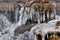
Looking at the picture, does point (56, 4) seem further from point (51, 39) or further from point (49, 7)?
point (51, 39)

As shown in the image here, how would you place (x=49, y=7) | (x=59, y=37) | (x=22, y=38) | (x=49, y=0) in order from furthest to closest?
1. (x=49, y=0)
2. (x=49, y=7)
3. (x=22, y=38)
4. (x=59, y=37)

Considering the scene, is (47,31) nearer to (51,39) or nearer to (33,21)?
(51,39)

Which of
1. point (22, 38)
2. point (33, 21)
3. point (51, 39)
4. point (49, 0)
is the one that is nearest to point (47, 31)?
point (51, 39)

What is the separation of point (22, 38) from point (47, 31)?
1093mm

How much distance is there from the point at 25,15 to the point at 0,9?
97 cm

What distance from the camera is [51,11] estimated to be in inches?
248

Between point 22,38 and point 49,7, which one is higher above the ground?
point 49,7

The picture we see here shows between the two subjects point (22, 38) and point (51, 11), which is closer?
point (22, 38)

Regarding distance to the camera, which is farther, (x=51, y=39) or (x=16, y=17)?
(x=16, y=17)

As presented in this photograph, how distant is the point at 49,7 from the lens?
20.3 feet

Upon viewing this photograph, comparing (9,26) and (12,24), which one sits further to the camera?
(12,24)

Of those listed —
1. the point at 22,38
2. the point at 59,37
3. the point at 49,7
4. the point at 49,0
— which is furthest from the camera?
the point at 49,0

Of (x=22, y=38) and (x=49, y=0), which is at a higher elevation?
(x=49, y=0)

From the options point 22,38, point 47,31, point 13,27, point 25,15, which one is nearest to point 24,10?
point 25,15
